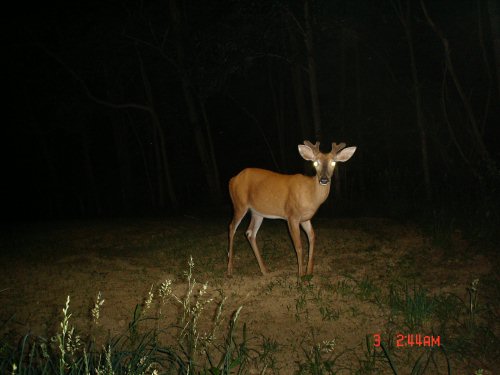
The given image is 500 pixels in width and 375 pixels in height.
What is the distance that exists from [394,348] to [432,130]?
38.0ft

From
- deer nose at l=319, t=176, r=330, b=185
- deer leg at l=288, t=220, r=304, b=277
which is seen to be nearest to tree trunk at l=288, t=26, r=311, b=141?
deer leg at l=288, t=220, r=304, b=277

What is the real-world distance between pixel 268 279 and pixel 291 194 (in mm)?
1236

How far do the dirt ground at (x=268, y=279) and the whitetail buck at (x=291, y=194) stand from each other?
1.76 ft

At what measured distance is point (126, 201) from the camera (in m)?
21.1

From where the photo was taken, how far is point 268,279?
19.7 ft

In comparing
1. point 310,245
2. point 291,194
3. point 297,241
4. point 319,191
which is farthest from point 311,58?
point 297,241

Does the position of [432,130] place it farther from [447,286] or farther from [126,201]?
[126,201]

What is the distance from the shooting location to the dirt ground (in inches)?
168

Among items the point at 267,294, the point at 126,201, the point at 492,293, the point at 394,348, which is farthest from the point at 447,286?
the point at 126,201

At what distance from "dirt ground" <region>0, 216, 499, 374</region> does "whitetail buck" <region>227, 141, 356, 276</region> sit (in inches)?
21.1

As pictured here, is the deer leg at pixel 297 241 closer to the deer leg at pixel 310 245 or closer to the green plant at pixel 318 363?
the deer leg at pixel 310 245

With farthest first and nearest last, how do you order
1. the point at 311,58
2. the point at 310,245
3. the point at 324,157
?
the point at 311,58 → the point at 310,245 → the point at 324,157
